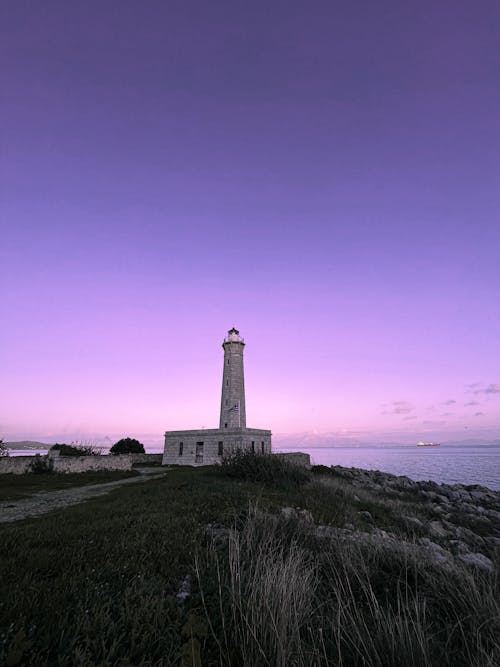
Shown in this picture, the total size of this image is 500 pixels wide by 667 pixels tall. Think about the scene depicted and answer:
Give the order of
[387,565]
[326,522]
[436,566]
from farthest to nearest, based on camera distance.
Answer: [326,522] → [387,565] → [436,566]

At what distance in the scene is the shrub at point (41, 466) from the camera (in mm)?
26781

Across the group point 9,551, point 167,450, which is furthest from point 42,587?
point 167,450

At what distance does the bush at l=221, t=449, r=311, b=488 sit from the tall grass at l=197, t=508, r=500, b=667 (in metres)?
9.45

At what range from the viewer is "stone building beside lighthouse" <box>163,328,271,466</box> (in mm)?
37062

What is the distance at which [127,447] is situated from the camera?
45531 mm

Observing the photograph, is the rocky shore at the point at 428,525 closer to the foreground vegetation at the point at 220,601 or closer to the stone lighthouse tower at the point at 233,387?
the foreground vegetation at the point at 220,601

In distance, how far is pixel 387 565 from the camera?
5.40 meters

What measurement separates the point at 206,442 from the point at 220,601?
3652 centimetres

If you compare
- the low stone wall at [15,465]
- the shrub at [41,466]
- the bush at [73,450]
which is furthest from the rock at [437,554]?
the bush at [73,450]

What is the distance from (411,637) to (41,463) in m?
31.3

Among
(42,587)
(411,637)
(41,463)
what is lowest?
(411,637)

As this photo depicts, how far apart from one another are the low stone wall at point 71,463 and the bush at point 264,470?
60.9 feet

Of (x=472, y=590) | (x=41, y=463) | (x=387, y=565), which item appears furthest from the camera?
(x=41, y=463)

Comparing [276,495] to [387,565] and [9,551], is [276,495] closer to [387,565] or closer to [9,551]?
[387,565]
